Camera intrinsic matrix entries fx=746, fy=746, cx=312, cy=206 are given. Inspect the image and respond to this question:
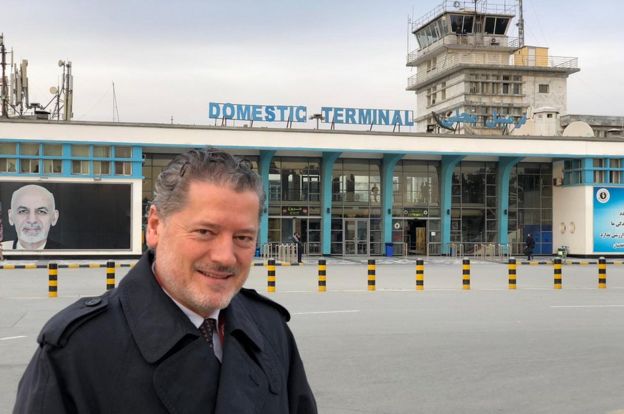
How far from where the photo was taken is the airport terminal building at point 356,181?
114ft

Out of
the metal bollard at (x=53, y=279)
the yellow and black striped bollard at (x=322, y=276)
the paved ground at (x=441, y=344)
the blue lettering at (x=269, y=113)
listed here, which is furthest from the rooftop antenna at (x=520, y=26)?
the metal bollard at (x=53, y=279)

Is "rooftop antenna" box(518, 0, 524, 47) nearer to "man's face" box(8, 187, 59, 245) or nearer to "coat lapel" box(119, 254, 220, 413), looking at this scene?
"man's face" box(8, 187, 59, 245)

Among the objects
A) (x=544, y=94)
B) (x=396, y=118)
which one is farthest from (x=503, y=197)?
(x=544, y=94)

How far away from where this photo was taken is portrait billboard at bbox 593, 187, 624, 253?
1598 inches

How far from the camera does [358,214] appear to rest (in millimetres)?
41969

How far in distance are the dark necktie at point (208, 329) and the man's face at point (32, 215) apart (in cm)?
3429

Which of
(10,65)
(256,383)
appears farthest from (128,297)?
(10,65)

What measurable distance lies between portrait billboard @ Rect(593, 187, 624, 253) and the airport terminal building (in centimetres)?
5

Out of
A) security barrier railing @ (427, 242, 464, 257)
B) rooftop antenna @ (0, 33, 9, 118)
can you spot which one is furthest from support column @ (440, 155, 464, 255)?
rooftop antenna @ (0, 33, 9, 118)

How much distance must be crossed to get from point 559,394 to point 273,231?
109 feet

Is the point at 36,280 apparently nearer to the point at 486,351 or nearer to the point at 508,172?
the point at 486,351

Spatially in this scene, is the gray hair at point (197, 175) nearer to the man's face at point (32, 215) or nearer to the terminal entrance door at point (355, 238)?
the man's face at point (32, 215)

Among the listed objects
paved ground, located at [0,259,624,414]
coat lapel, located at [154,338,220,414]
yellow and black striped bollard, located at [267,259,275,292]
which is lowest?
paved ground, located at [0,259,624,414]

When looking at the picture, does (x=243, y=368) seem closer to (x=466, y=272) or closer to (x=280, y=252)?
(x=466, y=272)
